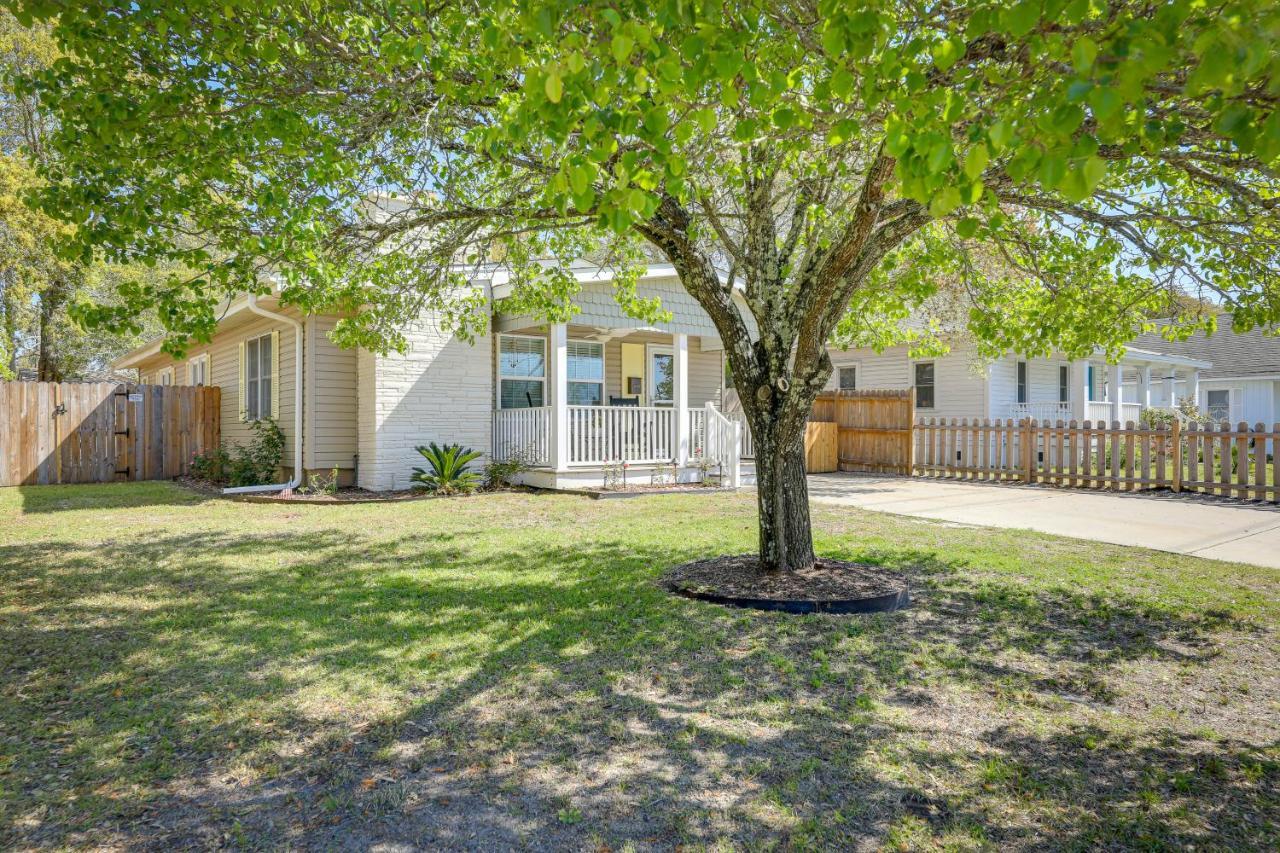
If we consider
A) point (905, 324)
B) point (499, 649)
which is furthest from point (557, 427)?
point (905, 324)

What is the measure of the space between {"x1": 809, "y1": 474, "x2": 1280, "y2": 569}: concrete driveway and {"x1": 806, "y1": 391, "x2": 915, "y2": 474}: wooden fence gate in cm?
234

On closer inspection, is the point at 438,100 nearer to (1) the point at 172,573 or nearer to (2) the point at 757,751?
(1) the point at 172,573

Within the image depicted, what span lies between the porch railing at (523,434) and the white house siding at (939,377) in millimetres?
9513

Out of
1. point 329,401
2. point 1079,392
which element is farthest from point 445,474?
point 1079,392

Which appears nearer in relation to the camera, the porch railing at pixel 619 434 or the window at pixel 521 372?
the porch railing at pixel 619 434

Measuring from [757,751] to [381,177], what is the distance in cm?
586

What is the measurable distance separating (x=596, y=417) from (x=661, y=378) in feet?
13.1

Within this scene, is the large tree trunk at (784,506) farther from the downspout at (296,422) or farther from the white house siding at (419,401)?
the downspout at (296,422)

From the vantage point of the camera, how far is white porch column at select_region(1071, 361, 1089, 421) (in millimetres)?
19797

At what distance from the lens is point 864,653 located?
4121 millimetres

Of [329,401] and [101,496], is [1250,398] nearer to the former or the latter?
[329,401]

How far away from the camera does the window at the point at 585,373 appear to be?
14.2m

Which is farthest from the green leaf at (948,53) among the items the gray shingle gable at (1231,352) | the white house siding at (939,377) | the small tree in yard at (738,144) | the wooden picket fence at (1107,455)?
the gray shingle gable at (1231,352)

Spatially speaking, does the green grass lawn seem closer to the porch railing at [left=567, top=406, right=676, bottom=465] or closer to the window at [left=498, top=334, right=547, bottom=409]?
the porch railing at [left=567, top=406, right=676, bottom=465]
